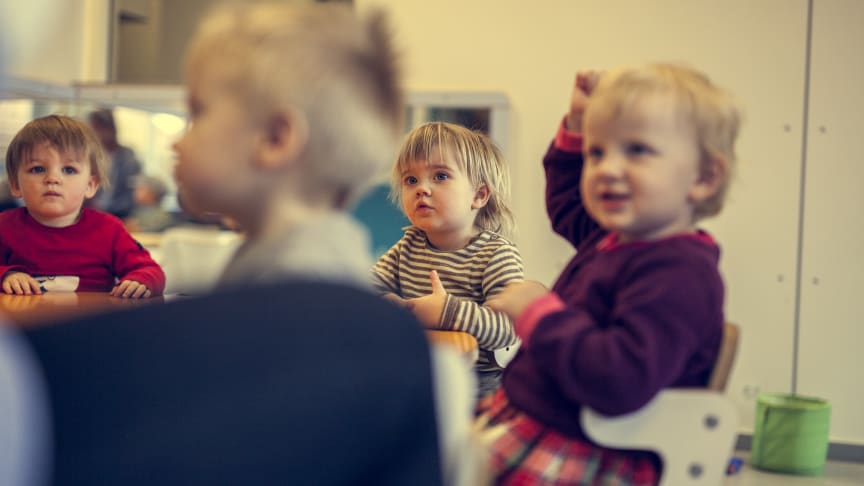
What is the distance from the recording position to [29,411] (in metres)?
0.63

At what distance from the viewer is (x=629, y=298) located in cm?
106

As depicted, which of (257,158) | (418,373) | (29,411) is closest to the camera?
(29,411)

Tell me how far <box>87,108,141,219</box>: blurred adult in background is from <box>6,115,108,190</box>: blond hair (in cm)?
239

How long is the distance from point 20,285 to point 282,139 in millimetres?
1142

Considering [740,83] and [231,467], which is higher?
[740,83]

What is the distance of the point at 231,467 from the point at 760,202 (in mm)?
3693

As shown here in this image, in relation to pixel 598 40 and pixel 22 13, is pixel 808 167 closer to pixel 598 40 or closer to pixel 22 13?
pixel 598 40

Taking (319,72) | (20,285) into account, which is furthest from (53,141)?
(319,72)

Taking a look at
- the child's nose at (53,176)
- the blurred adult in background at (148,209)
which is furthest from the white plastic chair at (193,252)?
the child's nose at (53,176)

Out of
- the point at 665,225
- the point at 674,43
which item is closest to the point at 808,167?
the point at 674,43

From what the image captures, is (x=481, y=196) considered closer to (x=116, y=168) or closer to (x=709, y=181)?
(x=709, y=181)

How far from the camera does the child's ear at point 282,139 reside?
0.96 metres

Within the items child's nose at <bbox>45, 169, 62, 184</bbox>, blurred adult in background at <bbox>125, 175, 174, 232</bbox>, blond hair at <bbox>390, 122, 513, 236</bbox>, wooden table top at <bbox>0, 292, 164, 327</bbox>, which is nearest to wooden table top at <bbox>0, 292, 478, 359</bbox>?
wooden table top at <bbox>0, 292, 164, 327</bbox>

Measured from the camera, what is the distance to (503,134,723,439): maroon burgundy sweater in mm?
1012
